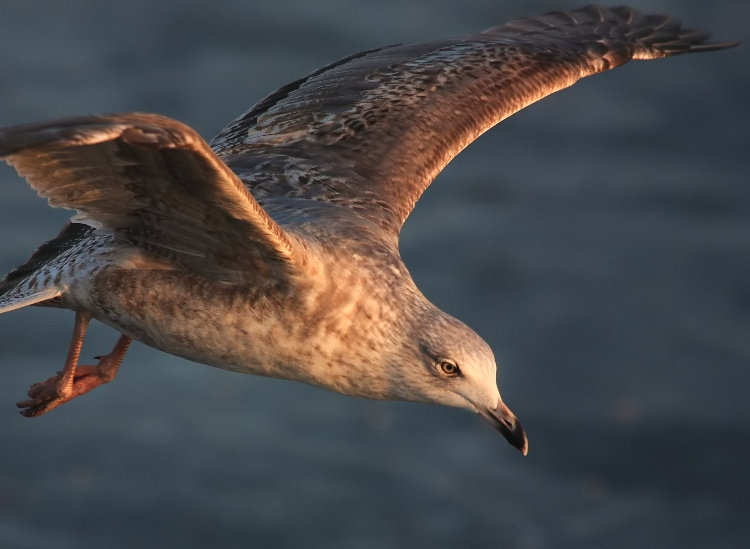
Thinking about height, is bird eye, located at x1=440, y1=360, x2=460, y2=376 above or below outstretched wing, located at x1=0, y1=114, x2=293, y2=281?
below

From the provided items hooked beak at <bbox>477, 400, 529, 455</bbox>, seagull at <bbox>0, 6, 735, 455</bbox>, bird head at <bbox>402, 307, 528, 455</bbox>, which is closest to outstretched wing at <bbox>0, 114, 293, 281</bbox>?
seagull at <bbox>0, 6, 735, 455</bbox>

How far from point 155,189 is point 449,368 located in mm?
2248

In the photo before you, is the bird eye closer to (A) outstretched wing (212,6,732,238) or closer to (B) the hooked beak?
(B) the hooked beak

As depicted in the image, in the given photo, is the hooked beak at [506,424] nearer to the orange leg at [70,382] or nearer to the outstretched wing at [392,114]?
the outstretched wing at [392,114]

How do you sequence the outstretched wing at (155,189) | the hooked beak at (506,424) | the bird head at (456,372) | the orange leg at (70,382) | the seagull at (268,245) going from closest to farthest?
the outstretched wing at (155,189)
the seagull at (268,245)
the bird head at (456,372)
the hooked beak at (506,424)
the orange leg at (70,382)

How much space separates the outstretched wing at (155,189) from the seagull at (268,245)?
13 millimetres

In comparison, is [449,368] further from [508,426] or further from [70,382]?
[70,382]

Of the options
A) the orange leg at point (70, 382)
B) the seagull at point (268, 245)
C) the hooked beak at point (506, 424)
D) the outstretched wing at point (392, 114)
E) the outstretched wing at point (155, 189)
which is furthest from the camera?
the outstretched wing at point (392, 114)

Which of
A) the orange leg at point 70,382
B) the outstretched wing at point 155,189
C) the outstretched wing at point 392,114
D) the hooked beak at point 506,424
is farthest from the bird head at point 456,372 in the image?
the orange leg at point 70,382

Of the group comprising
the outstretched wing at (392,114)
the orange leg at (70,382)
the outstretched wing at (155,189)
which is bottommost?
the orange leg at (70,382)

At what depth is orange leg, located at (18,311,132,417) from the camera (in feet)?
35.4

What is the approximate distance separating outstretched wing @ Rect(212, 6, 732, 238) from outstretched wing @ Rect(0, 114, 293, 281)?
1.43 meters

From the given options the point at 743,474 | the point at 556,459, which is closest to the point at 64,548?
the point at 556,459

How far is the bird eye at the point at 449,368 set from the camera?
29.9 ft
